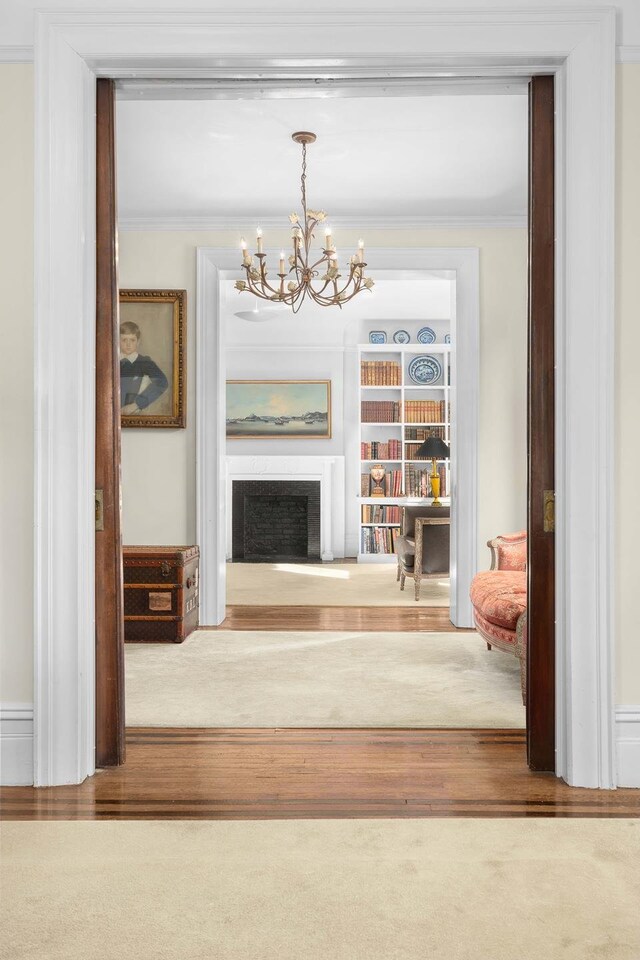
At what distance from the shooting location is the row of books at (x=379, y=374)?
29.0 ft

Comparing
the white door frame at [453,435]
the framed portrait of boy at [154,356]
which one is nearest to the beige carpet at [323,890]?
the white door frame at [453,435]

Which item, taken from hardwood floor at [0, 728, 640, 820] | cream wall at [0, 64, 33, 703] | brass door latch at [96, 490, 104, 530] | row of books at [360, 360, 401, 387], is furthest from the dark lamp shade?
cream wall at [0, 64, 33, 703]

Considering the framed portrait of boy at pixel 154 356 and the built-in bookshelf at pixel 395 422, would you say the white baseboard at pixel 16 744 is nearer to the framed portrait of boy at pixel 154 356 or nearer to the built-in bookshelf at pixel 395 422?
the framed portrait of boy at pixel 154 356

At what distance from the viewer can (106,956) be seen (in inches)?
60.1

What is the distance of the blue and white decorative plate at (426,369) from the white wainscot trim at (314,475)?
4.51 feet

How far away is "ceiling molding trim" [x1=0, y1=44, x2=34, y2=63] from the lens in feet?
8.09

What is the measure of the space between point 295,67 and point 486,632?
104 inches

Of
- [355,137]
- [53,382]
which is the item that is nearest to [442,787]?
[53,382]

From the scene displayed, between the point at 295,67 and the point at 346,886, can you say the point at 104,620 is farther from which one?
the point at 295,67

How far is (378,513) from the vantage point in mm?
8820

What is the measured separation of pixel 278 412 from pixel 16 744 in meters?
6.85

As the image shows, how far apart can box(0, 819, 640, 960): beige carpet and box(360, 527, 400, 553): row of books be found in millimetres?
6515

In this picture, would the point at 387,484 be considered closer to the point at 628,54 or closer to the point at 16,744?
the point at 628,54

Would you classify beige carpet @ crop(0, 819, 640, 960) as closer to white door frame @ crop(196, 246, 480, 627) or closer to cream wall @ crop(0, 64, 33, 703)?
cream wall @ crop(0, 64, 33, 703)
